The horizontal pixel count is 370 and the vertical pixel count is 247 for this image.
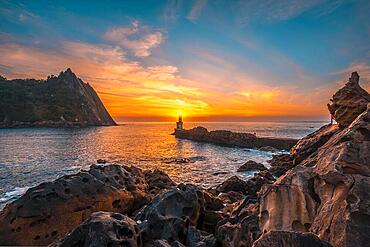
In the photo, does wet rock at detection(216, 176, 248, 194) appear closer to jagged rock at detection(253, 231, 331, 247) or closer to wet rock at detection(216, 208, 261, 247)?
wet rock at detection(216, 208, 261, 247)

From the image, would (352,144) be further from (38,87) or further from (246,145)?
(38,87)

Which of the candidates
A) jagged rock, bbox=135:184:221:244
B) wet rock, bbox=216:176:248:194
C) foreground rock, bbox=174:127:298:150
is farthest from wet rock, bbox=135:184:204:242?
foreground rock, bbox=174:127:298:150

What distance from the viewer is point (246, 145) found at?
62031 millimetres

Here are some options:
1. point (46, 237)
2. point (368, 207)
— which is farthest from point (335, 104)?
point (46, 237)

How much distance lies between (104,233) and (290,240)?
10.9 ft

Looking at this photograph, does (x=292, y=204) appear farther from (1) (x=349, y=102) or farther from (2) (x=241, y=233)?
(1) (x=349, y=102)

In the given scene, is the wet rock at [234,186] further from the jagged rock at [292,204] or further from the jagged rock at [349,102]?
the jagged rock at [292,204]

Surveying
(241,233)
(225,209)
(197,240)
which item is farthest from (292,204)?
(225,209)

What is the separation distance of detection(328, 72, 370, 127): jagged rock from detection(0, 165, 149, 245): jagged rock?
1174 cm

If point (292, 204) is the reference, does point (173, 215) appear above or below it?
below

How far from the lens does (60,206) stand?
10.1 metres

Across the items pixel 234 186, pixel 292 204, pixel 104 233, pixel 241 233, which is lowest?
pixel 234 186

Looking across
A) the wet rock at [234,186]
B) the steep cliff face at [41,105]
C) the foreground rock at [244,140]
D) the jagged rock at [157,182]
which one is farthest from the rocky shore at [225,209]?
the steep cliff face at [41,105]

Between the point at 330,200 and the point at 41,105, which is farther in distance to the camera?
the point at 41,105
